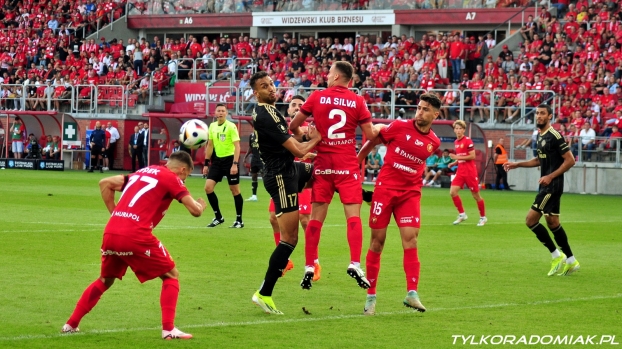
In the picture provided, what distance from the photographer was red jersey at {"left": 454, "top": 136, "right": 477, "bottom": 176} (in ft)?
71.1

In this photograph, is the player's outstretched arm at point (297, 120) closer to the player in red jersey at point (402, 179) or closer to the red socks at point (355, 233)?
the player in red jersey at point (402, 179)

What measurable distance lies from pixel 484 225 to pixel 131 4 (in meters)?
37.4

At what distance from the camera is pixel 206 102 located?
4266 centimetres

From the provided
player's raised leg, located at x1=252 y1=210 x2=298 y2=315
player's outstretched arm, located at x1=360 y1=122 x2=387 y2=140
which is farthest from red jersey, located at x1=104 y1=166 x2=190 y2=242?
player's outstretched arm, located at x1=360 y1=122 x2=387 y2=140

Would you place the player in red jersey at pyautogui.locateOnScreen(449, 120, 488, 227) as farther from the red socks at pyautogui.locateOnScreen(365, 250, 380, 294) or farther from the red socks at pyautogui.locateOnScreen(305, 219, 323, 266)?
the red socks at pyautogui.locateOnScreen(365, 250, 380, 294)

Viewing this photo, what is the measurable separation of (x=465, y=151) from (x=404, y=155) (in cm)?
1153

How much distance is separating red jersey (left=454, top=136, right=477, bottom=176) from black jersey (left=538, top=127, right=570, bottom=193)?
7.50 meters

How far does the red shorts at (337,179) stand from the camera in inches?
426

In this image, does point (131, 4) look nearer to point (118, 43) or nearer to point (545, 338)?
point (118, 43)

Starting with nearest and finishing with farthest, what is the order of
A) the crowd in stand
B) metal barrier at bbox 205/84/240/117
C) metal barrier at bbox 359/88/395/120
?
metal barrier at bbox 359/88/395/120 → metal barrier at bbox 205/84/240/117 → the crowd in stand

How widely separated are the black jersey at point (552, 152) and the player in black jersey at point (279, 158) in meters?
4.54

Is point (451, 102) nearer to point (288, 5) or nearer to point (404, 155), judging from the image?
point (288, 5)

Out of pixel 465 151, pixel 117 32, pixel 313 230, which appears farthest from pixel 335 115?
pixel 117 32

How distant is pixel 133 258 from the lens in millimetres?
8594
